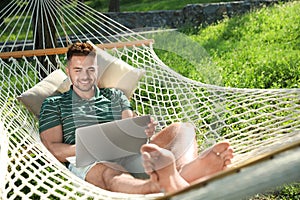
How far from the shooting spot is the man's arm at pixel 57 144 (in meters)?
2.27

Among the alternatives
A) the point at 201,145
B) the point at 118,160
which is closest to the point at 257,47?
the point at 201,145

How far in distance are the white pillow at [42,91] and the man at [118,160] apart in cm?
35

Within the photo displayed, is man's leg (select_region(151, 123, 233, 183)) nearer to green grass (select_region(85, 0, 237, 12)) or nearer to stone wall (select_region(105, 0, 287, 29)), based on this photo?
stone wall (select_region(105, 0, 287, 29))

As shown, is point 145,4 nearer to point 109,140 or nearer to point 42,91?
point 42,91

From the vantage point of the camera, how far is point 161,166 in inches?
64.7

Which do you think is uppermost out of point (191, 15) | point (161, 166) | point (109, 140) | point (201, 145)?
point (161, 166)

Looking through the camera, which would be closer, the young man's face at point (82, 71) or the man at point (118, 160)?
the man at point (118, 160)

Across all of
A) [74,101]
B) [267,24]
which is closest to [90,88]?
[74,101]

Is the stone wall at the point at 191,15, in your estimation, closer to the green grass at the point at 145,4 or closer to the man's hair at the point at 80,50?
the green grass at the point at 145,4

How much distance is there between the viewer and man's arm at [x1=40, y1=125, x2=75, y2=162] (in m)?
2.27

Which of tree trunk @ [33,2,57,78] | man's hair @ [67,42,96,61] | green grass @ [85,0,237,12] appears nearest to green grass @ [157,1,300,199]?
man's hair @ [67,42,96,61]

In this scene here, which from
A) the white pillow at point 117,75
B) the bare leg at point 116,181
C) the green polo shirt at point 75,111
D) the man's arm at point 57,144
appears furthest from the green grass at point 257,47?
the bare leg at point 116,181

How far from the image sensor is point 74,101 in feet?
7.97

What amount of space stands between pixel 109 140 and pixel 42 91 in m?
0.77
